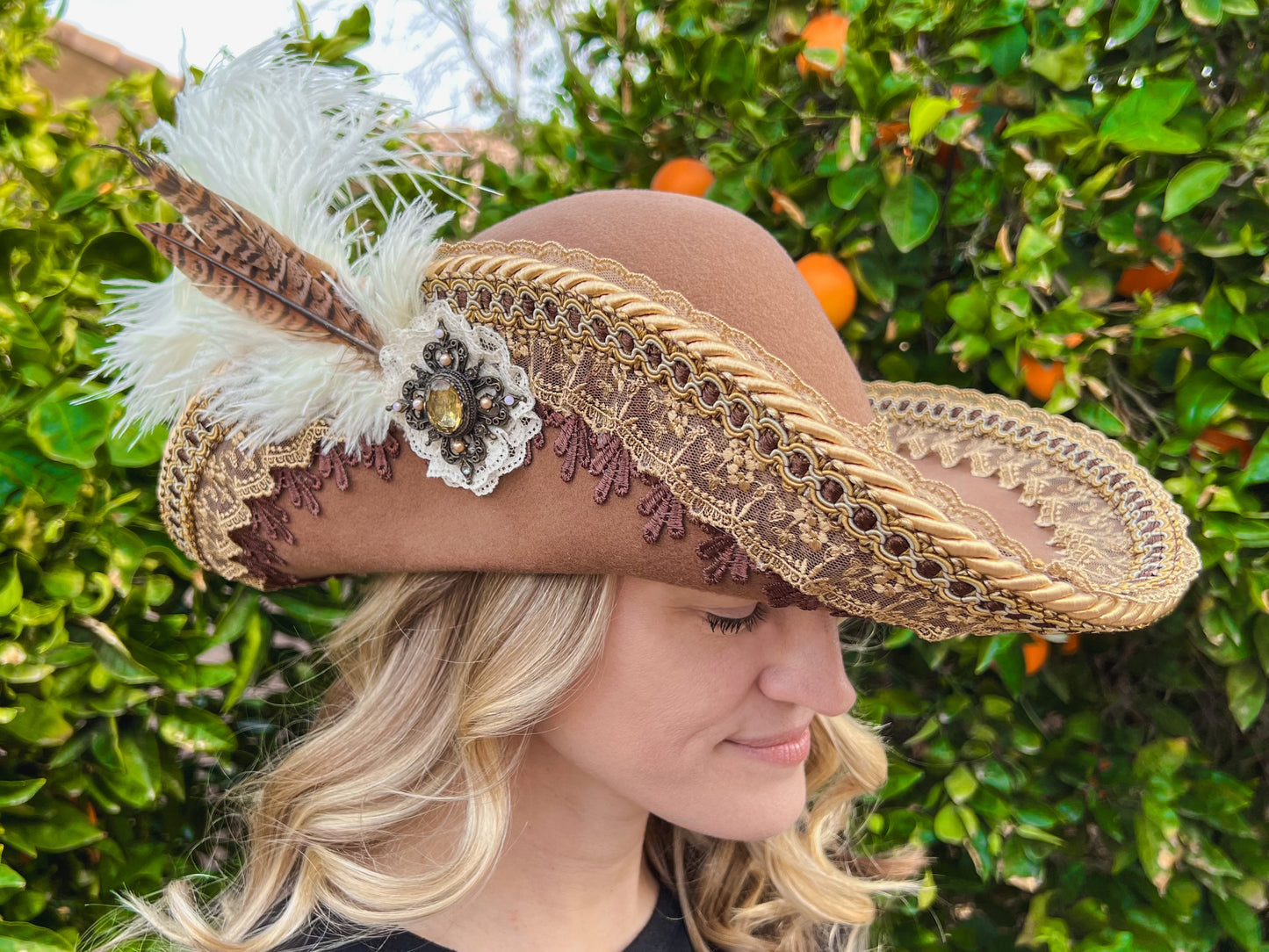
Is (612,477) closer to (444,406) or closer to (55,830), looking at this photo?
(444,406)

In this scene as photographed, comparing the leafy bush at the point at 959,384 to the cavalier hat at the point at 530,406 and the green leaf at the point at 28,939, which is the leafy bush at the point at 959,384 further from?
the cavalier hat at the point at 530,406

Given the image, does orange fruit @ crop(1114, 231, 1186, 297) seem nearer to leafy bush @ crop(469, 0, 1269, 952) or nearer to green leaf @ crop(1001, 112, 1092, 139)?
leafy bush @ crop(469, 0, 1269, 952)

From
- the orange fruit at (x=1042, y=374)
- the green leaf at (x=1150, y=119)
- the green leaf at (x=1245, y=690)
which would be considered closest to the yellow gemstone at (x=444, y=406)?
the orange fruit at (x=1042, y=374)

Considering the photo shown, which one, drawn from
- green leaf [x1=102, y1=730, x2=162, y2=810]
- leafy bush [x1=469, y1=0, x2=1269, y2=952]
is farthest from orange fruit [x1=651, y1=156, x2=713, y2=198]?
green leaf [x1=102, y1=730, x2=162, y2=810]

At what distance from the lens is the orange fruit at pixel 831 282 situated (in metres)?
1.55

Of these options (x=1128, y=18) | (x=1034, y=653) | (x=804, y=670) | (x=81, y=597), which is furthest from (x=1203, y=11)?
(x=81, y=597)

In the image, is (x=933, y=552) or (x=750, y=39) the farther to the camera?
(x=750, y=39)

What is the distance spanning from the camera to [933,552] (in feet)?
2.89

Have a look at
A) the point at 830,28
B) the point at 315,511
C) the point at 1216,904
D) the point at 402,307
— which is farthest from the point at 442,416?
the point at 1216,904

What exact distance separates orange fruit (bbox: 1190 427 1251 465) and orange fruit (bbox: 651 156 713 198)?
0.95m

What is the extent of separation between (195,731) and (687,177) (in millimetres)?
1280

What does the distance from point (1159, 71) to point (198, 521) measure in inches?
63.6

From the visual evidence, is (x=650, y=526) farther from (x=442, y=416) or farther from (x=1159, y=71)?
(x=1159, y=71)

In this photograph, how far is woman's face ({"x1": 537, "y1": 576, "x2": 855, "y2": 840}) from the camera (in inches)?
45.9
